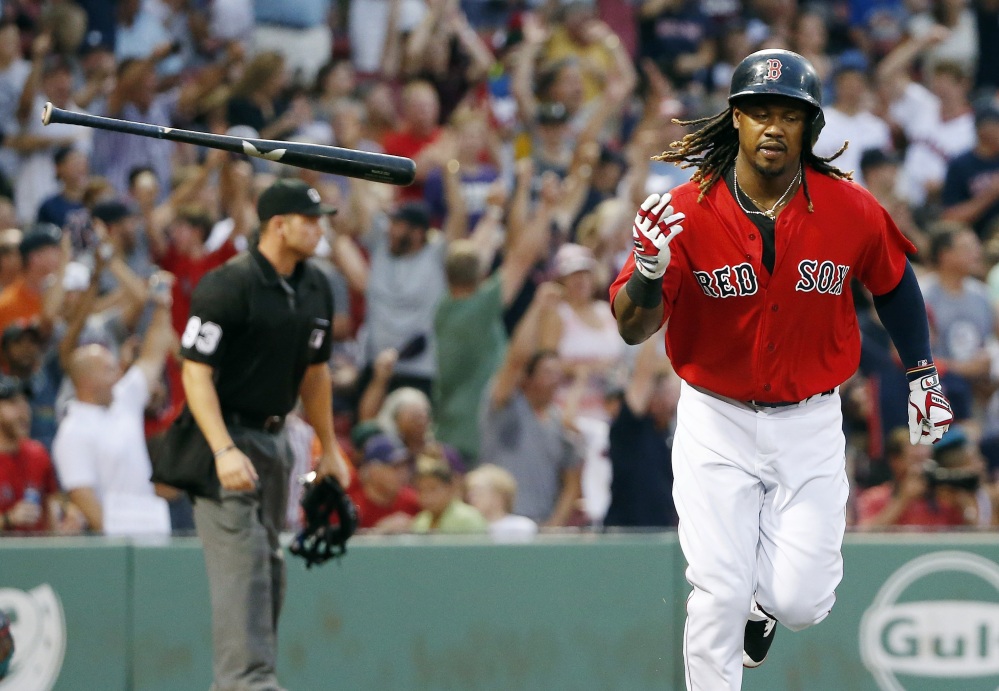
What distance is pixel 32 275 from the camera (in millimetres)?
9414

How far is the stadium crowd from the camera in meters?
8.62

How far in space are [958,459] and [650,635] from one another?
6.90 feet

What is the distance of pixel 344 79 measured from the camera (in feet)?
39.8

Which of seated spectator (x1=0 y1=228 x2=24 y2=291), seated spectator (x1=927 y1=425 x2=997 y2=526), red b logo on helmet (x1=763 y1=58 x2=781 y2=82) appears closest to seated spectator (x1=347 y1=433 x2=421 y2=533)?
seated spectator (x1=0 y1=228 x2=24 y2=291)

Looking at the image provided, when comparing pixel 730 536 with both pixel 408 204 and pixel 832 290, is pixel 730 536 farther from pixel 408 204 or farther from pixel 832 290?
pixel 408 204

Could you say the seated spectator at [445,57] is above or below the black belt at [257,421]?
above

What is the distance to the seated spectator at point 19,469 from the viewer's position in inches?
317

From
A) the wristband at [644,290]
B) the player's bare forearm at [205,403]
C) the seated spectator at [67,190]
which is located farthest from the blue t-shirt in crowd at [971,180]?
the wristband at [644,290]

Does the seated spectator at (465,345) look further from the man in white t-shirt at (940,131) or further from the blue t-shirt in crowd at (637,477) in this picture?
the man in white t-shirt at (940,131)

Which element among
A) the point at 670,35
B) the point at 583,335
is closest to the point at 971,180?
the point at 670,35

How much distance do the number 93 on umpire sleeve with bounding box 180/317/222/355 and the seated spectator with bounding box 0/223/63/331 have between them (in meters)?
3.38

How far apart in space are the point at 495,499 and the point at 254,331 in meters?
2.52

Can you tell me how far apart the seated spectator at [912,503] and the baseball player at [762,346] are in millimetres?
3255

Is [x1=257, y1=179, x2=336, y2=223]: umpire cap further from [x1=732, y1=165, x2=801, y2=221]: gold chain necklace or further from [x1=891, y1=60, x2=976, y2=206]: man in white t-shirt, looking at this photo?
[x1=891, y1=60, x2=976, y2=206]: man in white t-shirt
